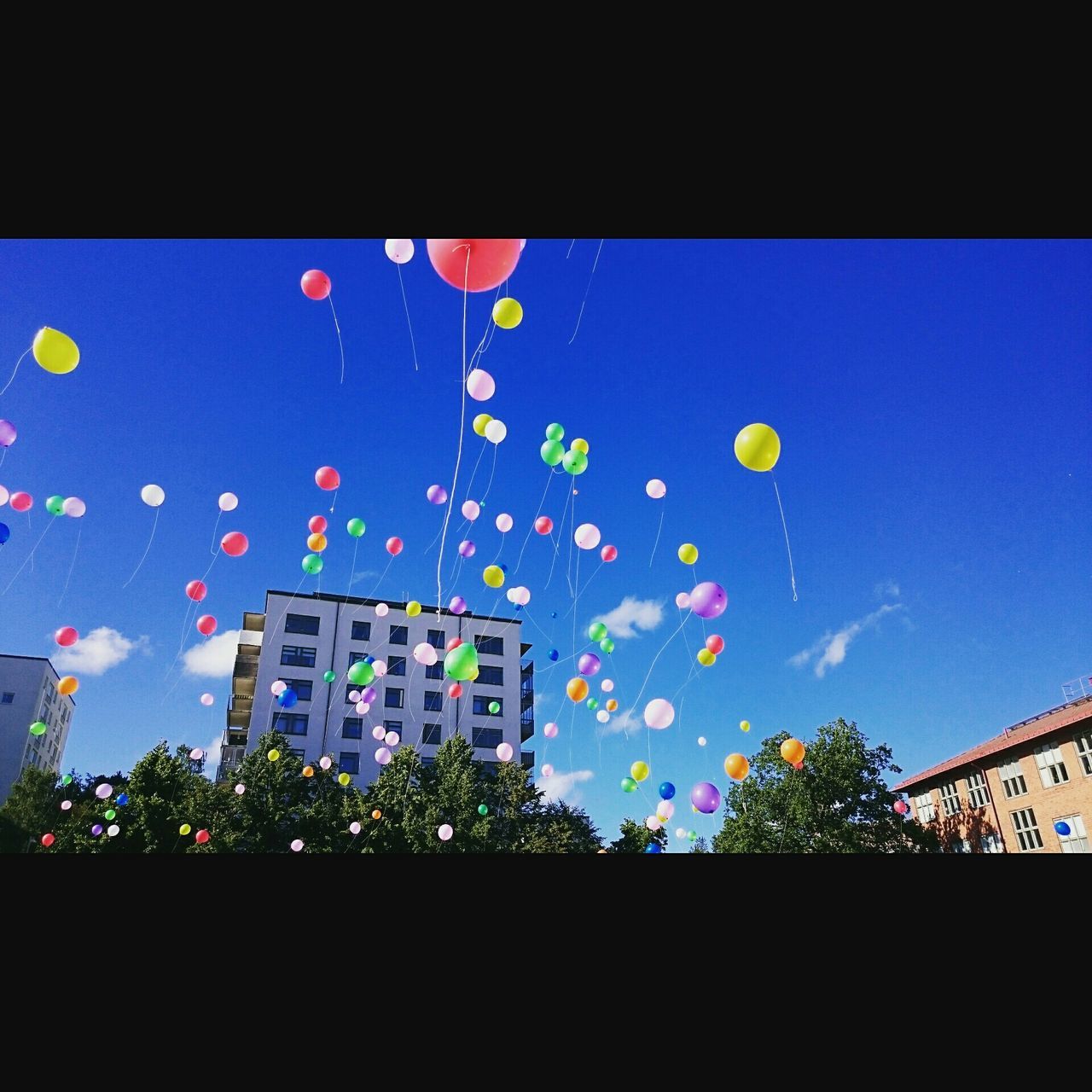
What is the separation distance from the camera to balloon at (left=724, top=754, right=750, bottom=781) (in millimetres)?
7910

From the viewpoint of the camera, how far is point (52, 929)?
1071 millimetres

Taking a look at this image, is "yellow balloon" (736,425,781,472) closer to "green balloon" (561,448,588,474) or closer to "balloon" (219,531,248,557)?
"green balloon" (561,448,588,474)

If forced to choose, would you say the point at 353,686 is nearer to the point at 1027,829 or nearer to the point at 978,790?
the point at 978,790

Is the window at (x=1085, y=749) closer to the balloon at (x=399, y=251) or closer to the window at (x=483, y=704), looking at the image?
the window at (x=483, y=704)

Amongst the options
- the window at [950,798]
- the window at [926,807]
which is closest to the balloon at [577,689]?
the window at [950,798]

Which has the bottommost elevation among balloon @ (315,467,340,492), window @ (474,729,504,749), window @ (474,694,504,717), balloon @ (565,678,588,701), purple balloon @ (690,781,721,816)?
purple balloon @ (690,781,721,816)

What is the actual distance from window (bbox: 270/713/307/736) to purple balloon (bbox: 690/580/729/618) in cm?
2127

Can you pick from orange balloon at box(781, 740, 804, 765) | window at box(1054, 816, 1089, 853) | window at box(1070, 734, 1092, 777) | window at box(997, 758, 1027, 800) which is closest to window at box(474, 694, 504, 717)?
window at box(997, 758, 1027, 800)

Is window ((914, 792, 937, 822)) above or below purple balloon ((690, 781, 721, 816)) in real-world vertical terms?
above

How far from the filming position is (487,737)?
2606 centimetres

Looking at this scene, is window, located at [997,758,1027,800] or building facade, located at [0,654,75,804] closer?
window, located at [997,758,1027,800]
